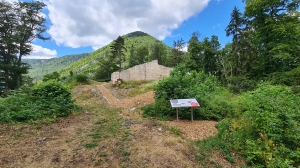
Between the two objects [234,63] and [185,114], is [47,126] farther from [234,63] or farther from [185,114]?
[234,63]

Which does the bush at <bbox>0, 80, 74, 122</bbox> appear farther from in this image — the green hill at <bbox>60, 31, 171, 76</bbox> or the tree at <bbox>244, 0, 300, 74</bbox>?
the green hill at <bbox>60, 31, 171, 76</bbox>

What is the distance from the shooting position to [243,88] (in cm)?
1288

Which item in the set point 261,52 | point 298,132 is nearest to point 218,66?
point 261,52

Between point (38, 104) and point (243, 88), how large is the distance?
1441 cm

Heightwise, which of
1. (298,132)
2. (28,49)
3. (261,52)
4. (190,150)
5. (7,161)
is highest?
(28,49)

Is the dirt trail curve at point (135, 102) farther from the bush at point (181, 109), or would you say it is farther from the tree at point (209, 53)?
the tree at point (209, 53)

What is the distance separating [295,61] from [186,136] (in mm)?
13847

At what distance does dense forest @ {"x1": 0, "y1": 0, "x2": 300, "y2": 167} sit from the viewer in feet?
13.5

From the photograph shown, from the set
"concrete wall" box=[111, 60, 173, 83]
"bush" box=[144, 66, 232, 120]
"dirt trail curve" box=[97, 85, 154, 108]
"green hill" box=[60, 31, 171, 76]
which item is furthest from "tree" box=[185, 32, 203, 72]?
"green hill" box=[60, 31, 171, 76]

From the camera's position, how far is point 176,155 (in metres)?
3.71

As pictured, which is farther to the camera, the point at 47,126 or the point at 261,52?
the point at 261,52

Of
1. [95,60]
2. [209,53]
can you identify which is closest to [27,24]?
[209,53]

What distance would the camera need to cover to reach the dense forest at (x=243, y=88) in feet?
13.5

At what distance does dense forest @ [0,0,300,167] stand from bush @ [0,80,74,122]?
30 mm
